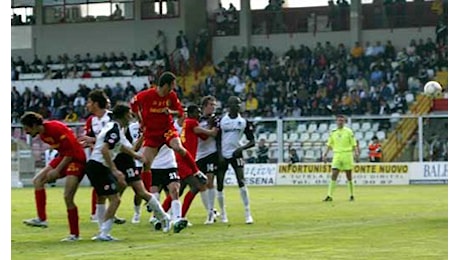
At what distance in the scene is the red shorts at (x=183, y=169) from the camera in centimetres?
1919

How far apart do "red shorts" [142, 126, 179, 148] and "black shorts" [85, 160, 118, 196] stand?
230 centimetres

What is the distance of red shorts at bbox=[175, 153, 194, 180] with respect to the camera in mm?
19191

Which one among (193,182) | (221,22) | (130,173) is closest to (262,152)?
(221,22)

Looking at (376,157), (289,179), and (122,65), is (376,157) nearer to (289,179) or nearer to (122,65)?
(289,179)

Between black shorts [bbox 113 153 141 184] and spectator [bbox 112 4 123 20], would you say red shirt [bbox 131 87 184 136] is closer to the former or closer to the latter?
black shorts [bbox 113 153 141 184]

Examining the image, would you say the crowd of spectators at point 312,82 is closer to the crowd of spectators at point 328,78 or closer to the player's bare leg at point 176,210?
the crowd of spectators at point 328,78

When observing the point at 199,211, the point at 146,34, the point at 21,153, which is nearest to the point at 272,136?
the point at 21,153

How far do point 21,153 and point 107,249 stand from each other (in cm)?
3331

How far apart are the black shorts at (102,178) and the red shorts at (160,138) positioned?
2.30 meters

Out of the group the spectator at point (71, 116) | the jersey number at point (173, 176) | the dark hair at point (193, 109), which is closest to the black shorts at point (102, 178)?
the jersey number at point (173, 176)

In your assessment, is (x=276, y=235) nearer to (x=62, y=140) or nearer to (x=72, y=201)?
(x=72, y=201)

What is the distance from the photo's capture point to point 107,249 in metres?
14.5

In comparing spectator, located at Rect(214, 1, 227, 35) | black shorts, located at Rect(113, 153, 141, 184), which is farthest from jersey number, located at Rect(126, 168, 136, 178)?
spectator, located at Rect(214, 1, 227, 35)

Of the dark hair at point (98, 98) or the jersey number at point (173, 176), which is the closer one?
the dark hair at point (98, 98)
